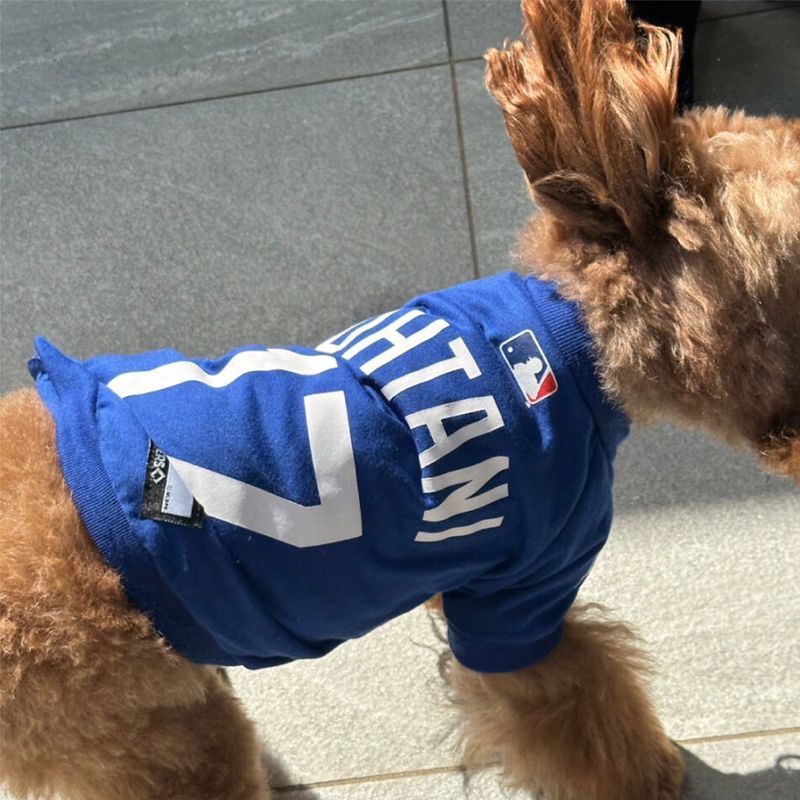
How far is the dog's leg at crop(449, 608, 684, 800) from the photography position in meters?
1.51

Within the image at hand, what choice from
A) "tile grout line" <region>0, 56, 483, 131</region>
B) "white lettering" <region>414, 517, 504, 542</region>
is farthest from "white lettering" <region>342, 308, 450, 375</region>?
"tile grout line" <region>0, 56, 483, 131</region>

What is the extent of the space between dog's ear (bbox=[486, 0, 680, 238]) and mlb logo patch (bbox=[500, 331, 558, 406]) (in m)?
0.20

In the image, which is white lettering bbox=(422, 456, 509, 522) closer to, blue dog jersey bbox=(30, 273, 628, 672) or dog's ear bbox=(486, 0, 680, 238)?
blue dog jersey bbox=(30, 273, 628, 672)

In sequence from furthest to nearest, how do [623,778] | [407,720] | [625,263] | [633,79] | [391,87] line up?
[391,87] → [407,720] → [623,778] → [625,263] → [633,79]

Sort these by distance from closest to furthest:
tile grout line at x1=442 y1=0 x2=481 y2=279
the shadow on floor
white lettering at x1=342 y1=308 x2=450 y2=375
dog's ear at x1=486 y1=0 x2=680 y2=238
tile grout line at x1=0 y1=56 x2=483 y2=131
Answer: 1. dog's ear at x1=486 y1=0 x2=680 y2=238
2. white lettering at x1=342 y1=308 x2=450 y2=375
3. the shadow on floor
4. tile grout line at x1=442 y1=0 x2=481 y2=279
5. tile grout line at x1=0 y1=56 x2=483 y2=131

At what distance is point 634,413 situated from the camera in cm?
125

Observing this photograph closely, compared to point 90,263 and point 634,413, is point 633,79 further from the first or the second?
point 90,263

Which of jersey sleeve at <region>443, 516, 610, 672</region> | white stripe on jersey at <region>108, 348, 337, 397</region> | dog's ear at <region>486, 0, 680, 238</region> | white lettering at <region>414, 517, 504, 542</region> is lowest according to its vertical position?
jersey sleeve at <region>443, 516, 610, 672</region>

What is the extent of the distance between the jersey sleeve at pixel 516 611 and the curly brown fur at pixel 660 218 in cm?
27

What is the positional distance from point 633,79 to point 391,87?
1923 mm

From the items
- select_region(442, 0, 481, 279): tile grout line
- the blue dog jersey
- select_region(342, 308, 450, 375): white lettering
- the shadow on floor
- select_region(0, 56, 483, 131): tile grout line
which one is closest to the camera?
the blue dog jersey

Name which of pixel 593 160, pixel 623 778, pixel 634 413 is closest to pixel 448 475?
pixel 634 413

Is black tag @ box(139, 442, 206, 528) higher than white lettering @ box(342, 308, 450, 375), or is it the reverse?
white lettering @ box(342, 308, 450, 375)

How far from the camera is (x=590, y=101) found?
3.40ft
